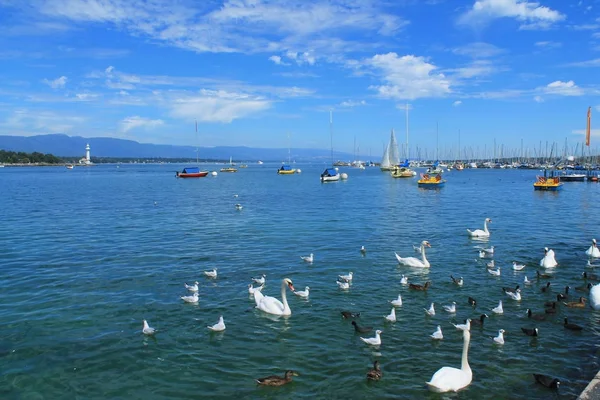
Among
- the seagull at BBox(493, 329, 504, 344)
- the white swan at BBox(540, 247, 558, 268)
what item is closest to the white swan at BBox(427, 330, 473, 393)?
the seagull at BBox(493, 329, 504, 344)

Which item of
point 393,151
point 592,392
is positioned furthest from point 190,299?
point 393,151

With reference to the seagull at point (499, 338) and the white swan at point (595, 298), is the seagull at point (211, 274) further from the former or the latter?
the white swan at point (595, 298)

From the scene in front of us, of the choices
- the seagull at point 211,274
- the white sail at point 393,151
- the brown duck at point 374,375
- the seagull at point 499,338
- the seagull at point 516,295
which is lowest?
the brown duck at point 374,375

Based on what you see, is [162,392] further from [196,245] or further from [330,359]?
[196,245]

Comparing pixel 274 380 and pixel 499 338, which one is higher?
pixel 499 338

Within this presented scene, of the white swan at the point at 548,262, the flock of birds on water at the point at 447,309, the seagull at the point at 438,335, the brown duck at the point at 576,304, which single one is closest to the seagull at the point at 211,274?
the flock of birds on water at the point at 447,309

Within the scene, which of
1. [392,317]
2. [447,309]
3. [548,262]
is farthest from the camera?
[548,262]

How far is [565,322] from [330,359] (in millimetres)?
8210

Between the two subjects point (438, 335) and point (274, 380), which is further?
point (438, 335)

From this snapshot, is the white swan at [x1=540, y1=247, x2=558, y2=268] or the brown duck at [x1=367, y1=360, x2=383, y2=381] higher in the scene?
the white swan at [x1=540, y1=247, x2=558, y2=268]

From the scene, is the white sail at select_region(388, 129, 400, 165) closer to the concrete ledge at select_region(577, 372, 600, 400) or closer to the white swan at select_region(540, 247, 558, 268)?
the white swan at select_region(540, 247, 558, 268)

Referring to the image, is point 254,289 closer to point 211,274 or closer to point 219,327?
point 219,327

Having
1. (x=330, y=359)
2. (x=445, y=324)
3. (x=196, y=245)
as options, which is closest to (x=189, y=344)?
(x=330, y=359)

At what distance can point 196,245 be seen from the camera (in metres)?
30.3
